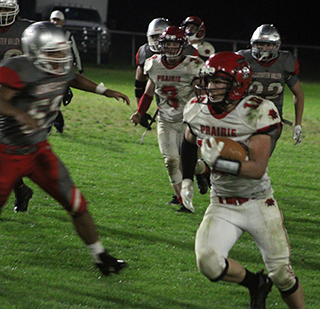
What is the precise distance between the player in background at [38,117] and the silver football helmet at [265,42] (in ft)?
8.07

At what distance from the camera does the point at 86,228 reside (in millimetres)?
4230

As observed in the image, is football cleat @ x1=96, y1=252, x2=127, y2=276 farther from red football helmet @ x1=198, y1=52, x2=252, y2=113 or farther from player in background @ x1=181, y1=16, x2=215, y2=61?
player in background @ x1=181, y1=16, x2=215, y2=61

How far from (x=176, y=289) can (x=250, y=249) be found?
1.19 meters

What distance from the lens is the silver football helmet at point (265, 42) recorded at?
19.8ft

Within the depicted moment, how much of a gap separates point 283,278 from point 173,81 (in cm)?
309

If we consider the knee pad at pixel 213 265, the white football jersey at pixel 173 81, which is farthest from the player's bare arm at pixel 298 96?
the knee pad at pixel 213 265

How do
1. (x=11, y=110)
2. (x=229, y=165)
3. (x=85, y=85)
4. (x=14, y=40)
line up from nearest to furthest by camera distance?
(x=229, y=165), (x=11, y=110), (x=85, y=85), (x=14, y=40)

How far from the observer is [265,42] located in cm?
606

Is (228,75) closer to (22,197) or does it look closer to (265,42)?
(265,42)

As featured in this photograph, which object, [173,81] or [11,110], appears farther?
[173,81]

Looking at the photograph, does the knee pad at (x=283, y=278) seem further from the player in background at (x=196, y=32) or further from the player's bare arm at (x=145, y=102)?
the player in background at (x=196, y=32)

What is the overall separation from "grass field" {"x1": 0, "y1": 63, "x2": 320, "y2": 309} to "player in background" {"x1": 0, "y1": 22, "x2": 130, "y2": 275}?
334 millimetres

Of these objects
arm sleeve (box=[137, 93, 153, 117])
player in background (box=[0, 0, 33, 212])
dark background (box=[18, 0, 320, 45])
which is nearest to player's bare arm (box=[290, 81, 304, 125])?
arm sleeve (box=[137, 93, 153, 117])

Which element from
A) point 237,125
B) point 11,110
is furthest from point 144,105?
point 237,125
